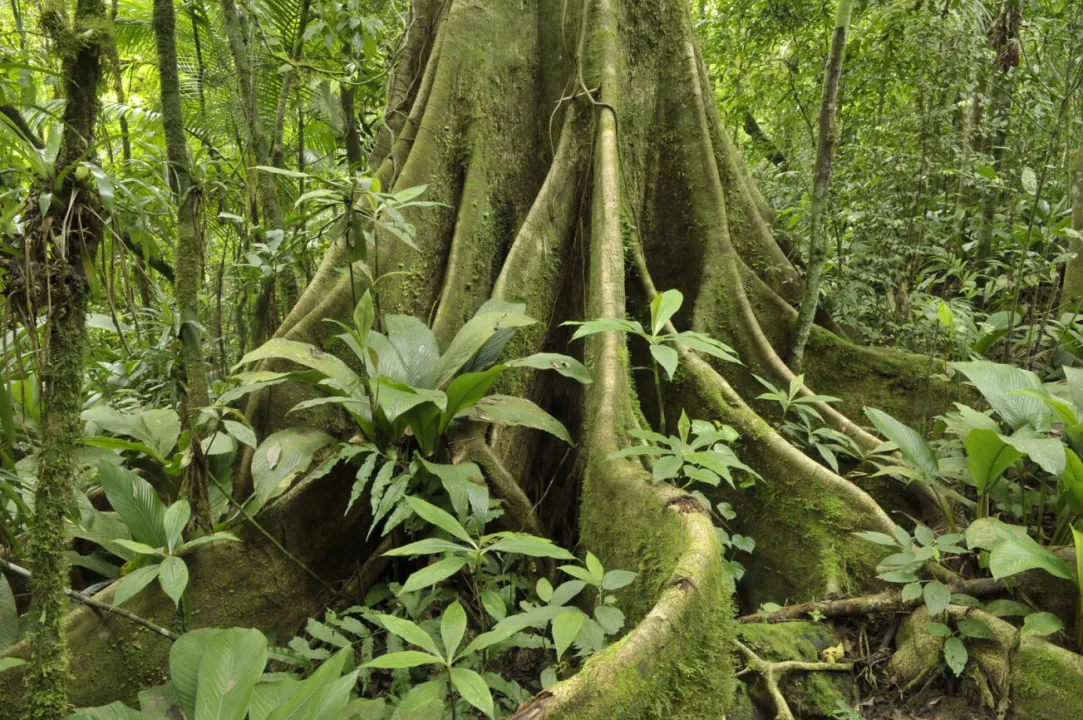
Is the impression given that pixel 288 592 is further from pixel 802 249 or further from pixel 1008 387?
pixel 802 249

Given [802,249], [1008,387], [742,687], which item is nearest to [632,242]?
[802,249]

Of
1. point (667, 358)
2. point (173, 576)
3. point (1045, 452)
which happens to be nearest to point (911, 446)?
point (1045, 452)

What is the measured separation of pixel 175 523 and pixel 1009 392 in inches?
121

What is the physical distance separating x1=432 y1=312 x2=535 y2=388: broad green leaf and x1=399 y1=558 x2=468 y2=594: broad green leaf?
1048mm

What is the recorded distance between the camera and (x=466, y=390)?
2.68 meters

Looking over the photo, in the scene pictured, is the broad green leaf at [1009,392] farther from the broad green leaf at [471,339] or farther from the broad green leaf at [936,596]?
the broad green leaf at [471,339]

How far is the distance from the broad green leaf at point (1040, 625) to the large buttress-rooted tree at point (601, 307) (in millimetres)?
595

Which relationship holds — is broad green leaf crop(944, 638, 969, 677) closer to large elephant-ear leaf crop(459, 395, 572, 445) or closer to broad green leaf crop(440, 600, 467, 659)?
large elephant-ear leaf crop(459, 395, 572, 445)

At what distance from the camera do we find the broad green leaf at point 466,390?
2.64 m

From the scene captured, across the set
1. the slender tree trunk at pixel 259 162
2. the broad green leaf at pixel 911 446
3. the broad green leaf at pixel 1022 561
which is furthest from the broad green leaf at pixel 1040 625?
the slender tree trunk at pixel 259 162

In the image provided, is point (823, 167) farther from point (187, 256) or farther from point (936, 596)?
point (187, 256)

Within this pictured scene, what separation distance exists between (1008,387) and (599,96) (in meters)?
2.53

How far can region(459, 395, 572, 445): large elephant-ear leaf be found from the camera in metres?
2.82

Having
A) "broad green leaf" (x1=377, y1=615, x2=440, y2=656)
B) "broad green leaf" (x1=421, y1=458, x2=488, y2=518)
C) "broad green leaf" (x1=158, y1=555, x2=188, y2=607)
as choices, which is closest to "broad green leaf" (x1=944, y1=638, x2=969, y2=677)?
"broad green leaf" (x1=421, y1=458, x2=488, y2=518)
